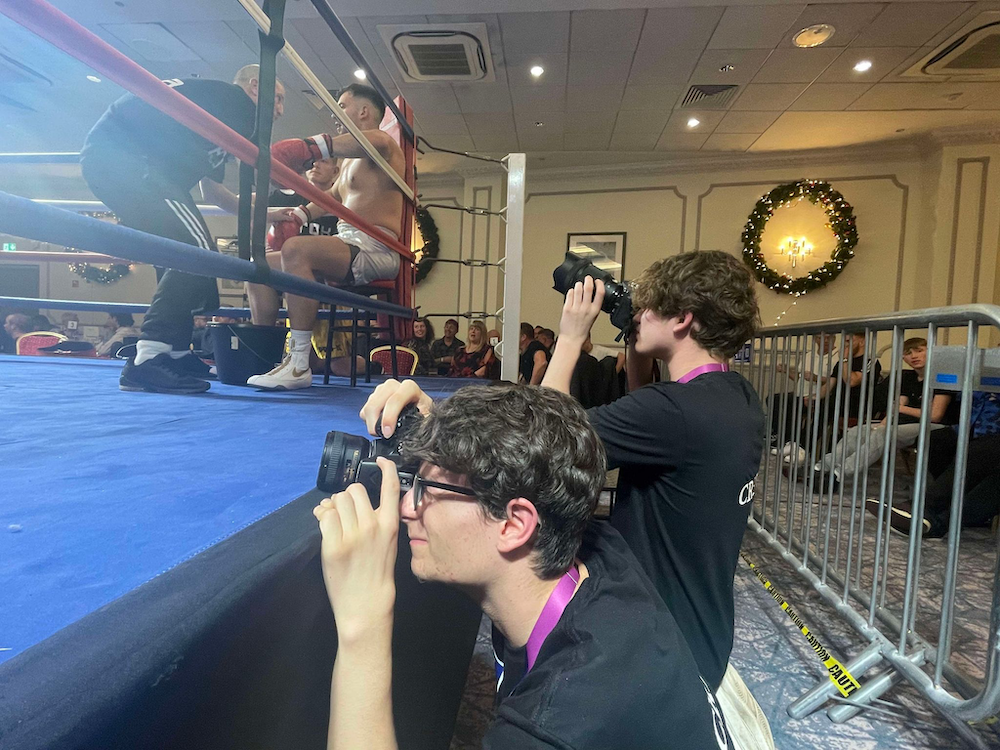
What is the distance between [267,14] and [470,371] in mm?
4221

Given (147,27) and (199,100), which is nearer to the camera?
(199,100)

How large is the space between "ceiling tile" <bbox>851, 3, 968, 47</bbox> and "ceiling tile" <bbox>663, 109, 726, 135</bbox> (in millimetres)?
1182

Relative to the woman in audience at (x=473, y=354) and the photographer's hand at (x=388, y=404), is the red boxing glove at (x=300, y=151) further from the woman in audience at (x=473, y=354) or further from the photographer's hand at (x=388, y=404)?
the woman in audience at (x=473, y=354)

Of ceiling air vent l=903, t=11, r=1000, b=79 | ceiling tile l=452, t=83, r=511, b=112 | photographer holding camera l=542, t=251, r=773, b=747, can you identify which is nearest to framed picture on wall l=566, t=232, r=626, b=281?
ceiling tile l=452, t=83, r=511, b=112

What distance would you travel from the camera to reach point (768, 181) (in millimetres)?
5484

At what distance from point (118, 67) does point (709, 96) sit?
4490 millimetres

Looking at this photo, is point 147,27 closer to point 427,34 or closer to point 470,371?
point 427,34

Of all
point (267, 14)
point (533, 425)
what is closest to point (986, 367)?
point (533, 425)

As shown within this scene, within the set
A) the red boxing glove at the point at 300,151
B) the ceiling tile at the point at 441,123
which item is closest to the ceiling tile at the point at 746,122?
the ceiling tile at the point at 441,123

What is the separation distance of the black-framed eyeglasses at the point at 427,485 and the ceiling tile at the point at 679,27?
12.0ft

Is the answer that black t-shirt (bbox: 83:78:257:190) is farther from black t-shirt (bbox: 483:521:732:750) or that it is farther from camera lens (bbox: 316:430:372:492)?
black t-shirt (bbox: 483:521:732:750)

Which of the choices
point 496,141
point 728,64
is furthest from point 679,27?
point 496,141

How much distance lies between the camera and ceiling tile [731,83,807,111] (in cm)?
406

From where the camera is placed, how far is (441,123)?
4961 millimetres
